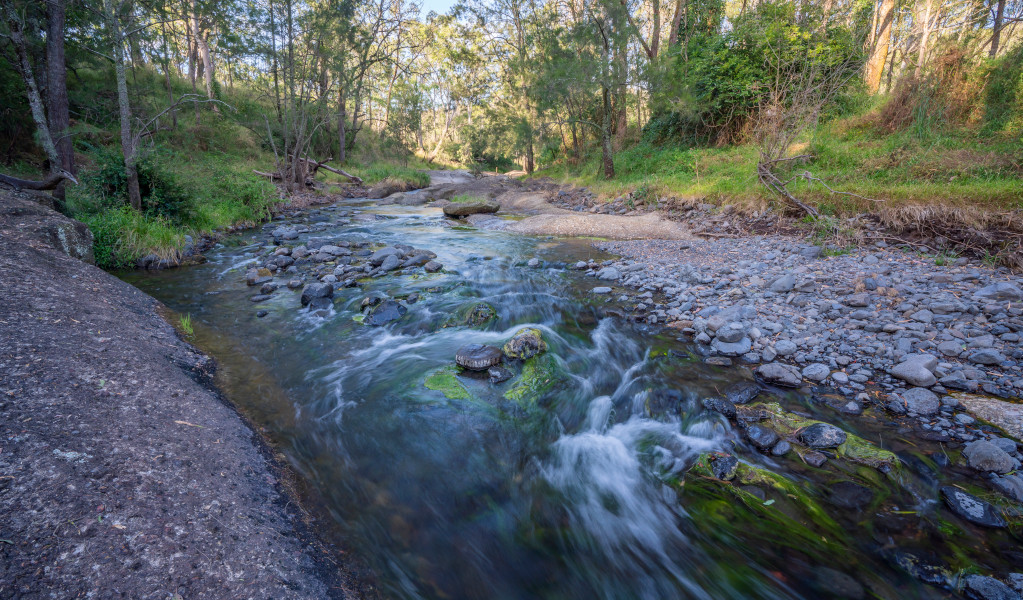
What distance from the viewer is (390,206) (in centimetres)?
1791

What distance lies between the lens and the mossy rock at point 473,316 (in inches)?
228

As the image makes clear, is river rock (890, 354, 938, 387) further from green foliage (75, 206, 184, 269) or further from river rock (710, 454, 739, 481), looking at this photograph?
green foliage (75, 206, 184, 269)

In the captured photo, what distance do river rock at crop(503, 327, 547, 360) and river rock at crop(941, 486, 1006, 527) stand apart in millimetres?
3535

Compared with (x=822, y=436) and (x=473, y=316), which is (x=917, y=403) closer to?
(x=822, y=436)

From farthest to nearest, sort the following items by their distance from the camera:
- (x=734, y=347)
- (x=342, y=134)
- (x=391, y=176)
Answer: (x=342, y=134), (x=391, y=176), (x=734, y=347)

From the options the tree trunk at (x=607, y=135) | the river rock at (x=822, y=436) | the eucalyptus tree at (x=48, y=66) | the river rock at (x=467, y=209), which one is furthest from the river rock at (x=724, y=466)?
the tree trunk at (x=607, y=135)

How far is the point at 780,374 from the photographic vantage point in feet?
13.4

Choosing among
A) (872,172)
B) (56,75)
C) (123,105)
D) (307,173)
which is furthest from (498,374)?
(307,173)

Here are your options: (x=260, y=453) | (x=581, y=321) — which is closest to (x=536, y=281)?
(x=581, y=321)

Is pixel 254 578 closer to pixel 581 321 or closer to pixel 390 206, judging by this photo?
pixel 581 321

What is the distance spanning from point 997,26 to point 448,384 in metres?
17.1

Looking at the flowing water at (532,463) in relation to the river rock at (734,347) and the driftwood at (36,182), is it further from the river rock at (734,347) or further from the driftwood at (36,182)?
the driftwood at (36,182)

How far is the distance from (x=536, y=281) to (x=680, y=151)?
42.3 feet

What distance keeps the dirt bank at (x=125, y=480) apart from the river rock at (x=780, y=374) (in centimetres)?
418
